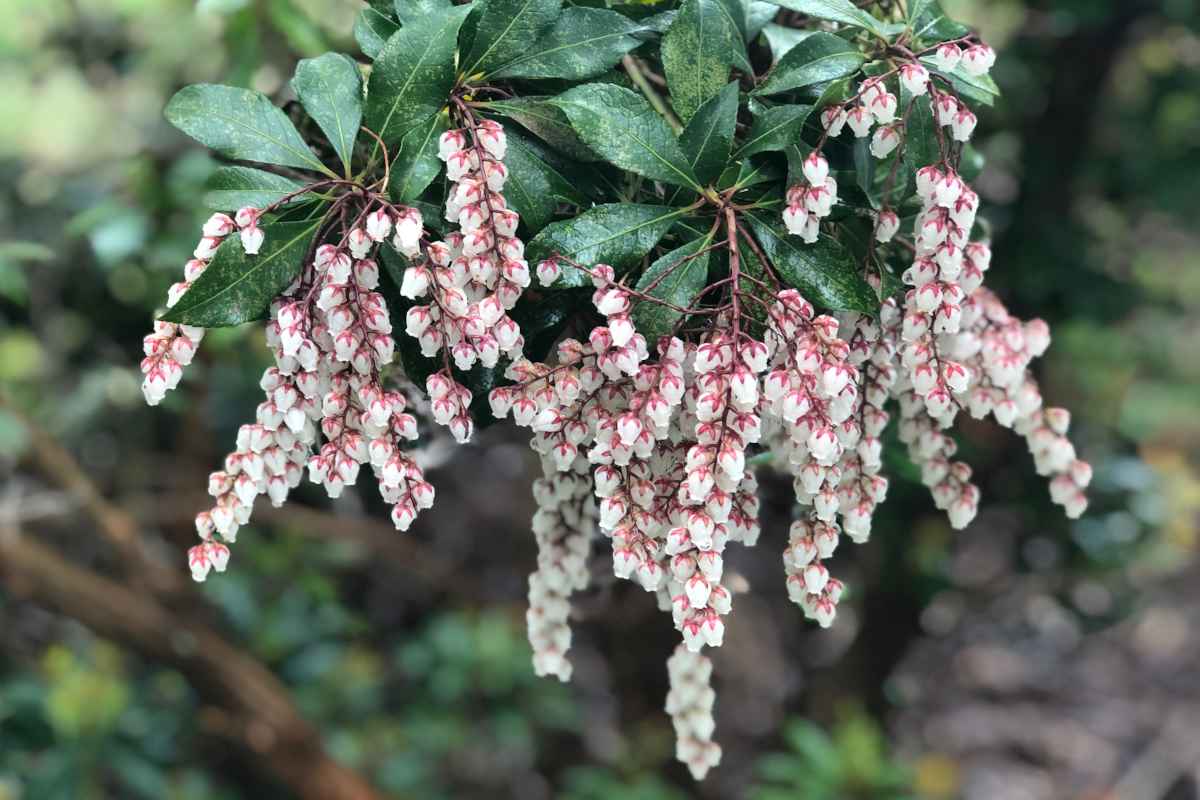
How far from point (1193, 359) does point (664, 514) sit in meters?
3.54

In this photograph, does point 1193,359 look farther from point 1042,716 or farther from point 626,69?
point 626,69

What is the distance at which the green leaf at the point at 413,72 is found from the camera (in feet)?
2.53

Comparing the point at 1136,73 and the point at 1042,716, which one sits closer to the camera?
the point at 1136,73

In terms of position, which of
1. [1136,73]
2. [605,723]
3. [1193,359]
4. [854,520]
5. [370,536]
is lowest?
[370,536]

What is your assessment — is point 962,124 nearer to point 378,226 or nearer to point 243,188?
point 378,226

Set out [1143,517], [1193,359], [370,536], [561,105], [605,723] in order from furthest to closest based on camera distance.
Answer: [1193,359], [605,723], [370,536], [1143,517], [561,105]

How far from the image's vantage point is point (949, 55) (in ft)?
2.43

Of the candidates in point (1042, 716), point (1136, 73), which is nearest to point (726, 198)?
point (1136, 73)

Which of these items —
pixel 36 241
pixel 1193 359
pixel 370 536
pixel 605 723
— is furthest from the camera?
pixel 1193 359

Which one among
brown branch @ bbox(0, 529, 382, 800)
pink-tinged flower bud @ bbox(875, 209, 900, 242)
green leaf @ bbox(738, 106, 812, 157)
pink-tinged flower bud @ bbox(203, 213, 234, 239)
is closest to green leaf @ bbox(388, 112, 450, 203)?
pink-tinged flower bud @ bbox(203, 213, 234, 239)

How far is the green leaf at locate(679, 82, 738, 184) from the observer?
0.79 metres

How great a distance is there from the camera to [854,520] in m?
0.83

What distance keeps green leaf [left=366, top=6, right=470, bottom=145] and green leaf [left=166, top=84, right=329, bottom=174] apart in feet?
0.21

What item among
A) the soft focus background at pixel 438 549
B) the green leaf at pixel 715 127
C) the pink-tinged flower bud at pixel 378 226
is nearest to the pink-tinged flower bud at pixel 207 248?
the pink-tinged flower bud at pixel 378 226
